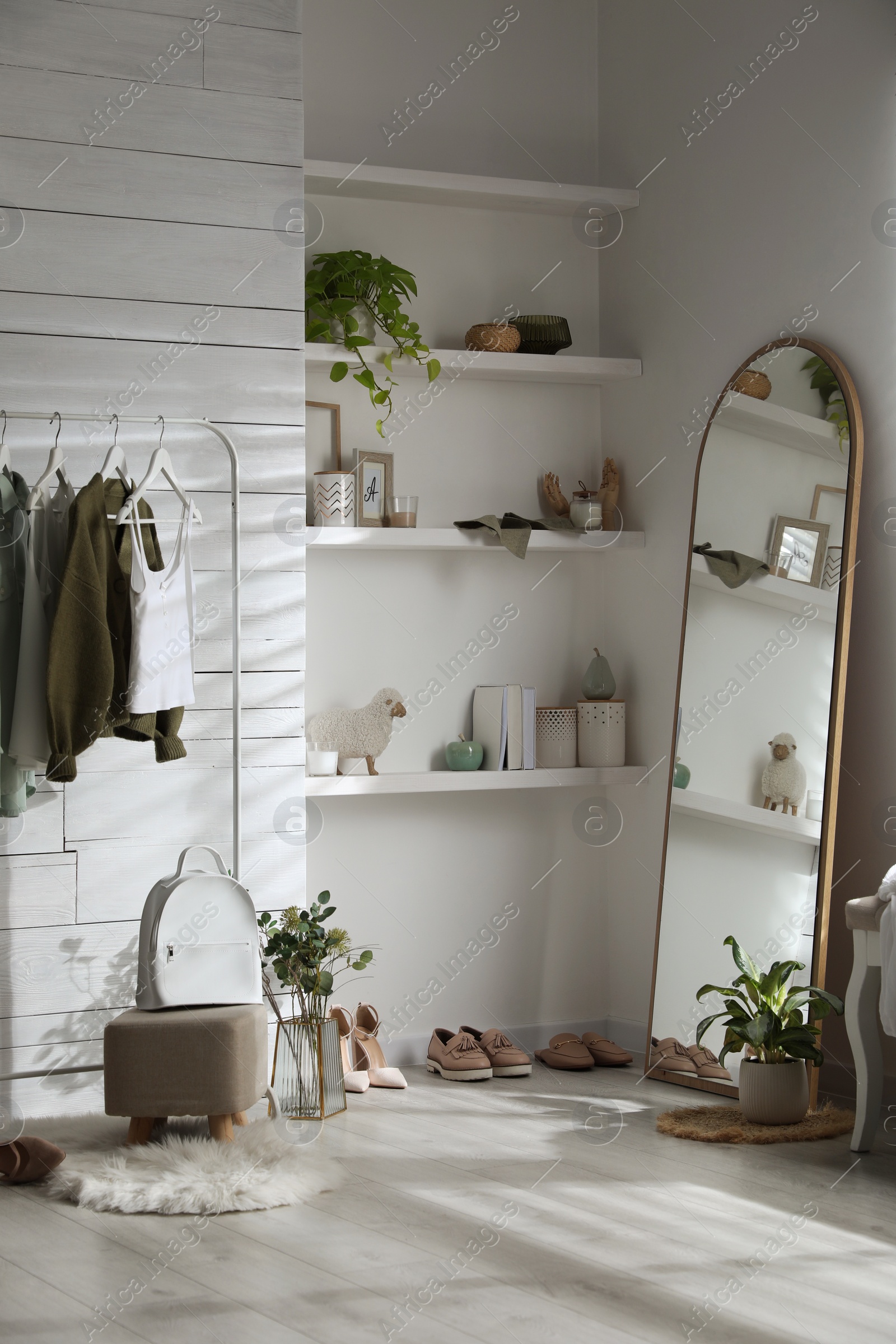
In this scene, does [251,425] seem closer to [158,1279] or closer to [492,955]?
[492,955]

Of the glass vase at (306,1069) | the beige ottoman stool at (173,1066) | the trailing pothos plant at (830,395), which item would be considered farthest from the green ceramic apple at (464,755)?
the trailing pothos plant at (830,395)

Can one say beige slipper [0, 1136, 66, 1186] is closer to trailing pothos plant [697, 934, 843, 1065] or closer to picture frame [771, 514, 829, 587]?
trailing pothos plant [697, 934, 843, 1065]

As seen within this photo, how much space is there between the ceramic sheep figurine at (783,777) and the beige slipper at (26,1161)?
1.95 metres

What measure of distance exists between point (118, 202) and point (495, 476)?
1.42 m

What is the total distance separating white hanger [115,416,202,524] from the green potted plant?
1798mm

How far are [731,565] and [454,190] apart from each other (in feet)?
4.67

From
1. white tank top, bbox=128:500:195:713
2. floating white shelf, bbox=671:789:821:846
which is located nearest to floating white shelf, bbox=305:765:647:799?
floating white shelf, bbox=671:789:821:846

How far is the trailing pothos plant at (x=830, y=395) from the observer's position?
3201 mm

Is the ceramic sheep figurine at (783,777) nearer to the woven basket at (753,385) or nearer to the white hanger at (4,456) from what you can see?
the woven basket at (753,385)

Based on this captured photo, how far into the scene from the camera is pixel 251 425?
11.1 ft

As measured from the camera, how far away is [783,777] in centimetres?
328

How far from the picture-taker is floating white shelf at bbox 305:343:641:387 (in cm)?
367

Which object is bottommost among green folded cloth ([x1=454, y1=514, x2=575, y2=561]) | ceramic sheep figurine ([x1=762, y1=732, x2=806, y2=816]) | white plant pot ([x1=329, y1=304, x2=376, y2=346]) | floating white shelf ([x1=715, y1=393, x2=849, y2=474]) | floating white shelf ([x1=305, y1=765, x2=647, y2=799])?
floating white shelf ([x1=305, y1=765, x2=647, y2=799])

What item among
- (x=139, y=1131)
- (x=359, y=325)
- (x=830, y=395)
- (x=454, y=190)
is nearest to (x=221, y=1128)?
(x=139, y=1131)
